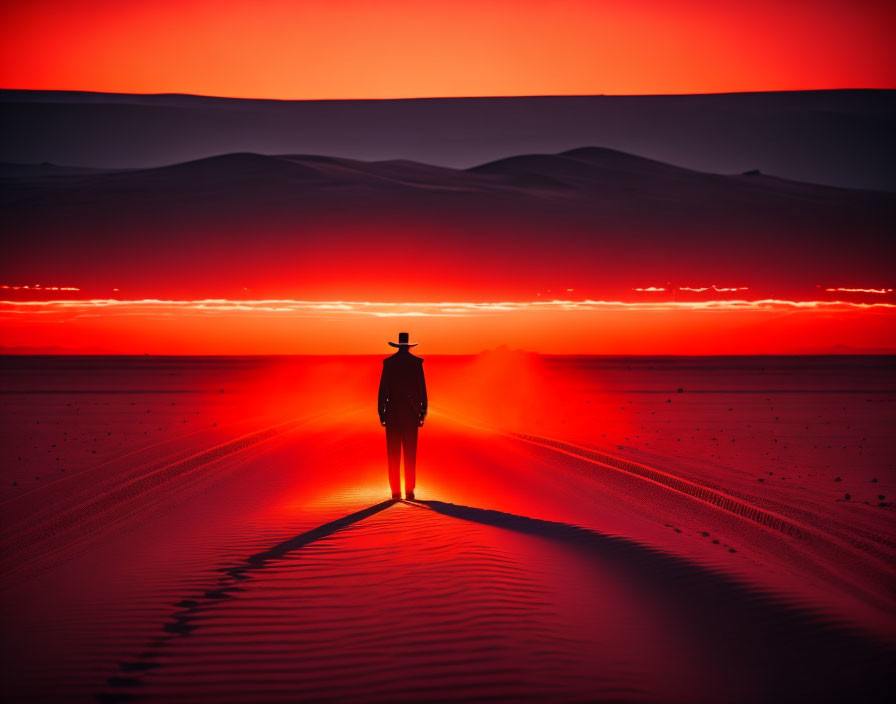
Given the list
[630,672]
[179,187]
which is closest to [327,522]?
[630,672]

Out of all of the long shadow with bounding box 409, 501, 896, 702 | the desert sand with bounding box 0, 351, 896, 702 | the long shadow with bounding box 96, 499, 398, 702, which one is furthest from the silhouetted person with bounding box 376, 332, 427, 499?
the long shadow with bounding box 409, 501, 896, 702

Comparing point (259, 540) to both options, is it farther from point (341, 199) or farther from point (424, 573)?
point (341, 199)

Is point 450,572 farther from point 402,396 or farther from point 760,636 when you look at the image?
point 402,396

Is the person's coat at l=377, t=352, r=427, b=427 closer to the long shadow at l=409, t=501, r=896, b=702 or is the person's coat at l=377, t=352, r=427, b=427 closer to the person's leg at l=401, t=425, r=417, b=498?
the person's leg at l=401, t=425, r=417, b=498

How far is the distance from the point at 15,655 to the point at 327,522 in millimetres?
4862

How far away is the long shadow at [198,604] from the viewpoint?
5.86 meters

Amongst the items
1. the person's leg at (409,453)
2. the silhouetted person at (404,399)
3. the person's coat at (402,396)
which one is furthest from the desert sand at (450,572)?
the person's coat at (402,396)

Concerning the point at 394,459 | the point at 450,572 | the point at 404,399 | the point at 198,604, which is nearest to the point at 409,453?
the point at 394,459

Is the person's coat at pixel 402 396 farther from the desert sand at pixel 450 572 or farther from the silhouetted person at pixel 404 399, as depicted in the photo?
the desert sand at pixel 450 572

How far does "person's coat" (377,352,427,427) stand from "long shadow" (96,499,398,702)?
4.36ft

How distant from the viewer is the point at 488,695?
558cm

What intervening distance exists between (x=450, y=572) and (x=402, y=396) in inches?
174

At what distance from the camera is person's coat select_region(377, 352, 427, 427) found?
12469mm

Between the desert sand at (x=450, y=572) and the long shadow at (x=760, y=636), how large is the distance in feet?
0.08
